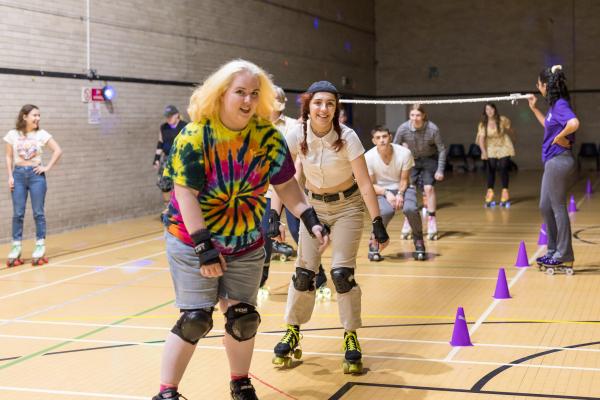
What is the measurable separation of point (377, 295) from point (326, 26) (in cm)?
1439

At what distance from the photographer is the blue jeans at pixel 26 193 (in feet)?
29.6

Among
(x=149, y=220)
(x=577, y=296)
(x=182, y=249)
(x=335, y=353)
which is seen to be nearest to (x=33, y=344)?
(x=335, y=353)

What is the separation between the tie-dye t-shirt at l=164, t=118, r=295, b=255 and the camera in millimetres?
3646

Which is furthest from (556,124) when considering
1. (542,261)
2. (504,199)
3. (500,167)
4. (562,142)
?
(504,199)

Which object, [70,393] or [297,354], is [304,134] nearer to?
[297,354]

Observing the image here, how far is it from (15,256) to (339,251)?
5204 millimetres

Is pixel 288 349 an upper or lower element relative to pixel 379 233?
lower

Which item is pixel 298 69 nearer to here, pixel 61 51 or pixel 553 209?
pixel 61 51

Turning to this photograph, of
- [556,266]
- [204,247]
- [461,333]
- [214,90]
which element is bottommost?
[461,333]

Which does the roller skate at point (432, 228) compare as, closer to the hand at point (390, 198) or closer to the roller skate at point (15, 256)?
the hand at point (390, 198)

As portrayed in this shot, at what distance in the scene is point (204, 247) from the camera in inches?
141

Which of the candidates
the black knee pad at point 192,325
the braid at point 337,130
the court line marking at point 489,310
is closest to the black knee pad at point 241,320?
the black knee pad at point 192,325

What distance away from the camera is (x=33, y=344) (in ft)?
18.9

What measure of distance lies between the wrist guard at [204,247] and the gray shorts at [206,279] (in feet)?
0.44
